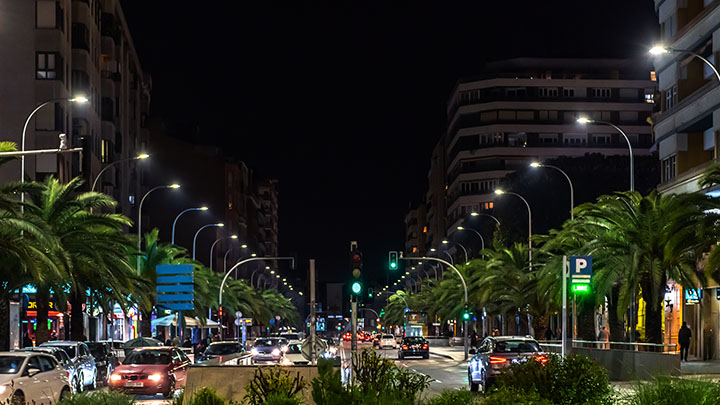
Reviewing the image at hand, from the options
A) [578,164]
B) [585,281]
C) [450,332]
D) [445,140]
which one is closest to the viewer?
[585,281]

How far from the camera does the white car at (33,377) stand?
2503cm

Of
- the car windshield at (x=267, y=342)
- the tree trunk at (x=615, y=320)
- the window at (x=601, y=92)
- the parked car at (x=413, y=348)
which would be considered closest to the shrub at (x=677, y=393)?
the tree trunk at (x=615, y=320)

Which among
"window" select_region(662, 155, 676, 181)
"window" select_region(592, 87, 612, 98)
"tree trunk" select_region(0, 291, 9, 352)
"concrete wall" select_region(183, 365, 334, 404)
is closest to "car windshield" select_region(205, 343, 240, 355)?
"tree trunk" select_region(0, 291, 9, 352)

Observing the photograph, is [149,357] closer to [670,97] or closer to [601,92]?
[670,97]

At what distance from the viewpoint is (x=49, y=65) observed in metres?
67.0

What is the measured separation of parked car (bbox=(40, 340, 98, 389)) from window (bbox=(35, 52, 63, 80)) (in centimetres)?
3244

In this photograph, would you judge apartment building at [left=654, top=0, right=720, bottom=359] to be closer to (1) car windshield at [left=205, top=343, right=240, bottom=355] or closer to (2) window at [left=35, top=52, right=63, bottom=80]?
(1) car windshield at [left=205, top=343, right=240, bottom=355]

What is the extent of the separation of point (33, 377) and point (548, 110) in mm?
115066

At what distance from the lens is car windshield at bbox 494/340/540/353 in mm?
34188

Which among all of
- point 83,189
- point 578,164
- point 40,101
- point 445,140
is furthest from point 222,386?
point 445,140

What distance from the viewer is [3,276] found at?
40.1 meters

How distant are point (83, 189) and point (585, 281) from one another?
44.1 meters

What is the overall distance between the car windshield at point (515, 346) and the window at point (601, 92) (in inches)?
4122

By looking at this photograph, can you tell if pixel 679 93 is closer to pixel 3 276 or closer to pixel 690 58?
pixel 690 58
